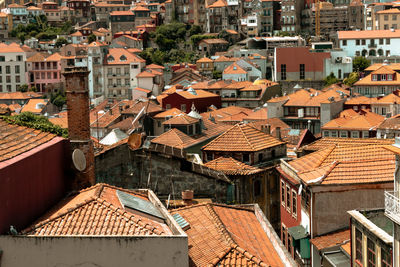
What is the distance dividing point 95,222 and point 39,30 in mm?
144739

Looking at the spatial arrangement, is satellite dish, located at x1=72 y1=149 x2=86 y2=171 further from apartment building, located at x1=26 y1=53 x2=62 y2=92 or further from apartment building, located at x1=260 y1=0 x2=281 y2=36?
apartment building, located at x1=260 y1=0 x2=281 y2=36

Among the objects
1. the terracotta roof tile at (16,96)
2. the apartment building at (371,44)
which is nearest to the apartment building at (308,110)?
the apartment building at (371,44)

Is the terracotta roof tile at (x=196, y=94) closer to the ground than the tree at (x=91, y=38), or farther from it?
closer to the ground

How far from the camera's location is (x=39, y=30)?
504 feet

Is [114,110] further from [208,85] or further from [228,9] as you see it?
[228,9]

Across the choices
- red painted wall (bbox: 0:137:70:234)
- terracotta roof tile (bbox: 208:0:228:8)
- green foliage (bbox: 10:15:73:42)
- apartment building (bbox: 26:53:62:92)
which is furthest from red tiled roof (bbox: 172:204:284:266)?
green foliage (bbox: 10:15:73:42)

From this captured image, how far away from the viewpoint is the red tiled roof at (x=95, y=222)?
1377 cm

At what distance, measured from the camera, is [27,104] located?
10112 cm

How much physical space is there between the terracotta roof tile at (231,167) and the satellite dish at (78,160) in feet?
37.0

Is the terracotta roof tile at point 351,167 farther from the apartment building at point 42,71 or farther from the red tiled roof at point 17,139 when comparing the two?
the apartment building at point 42,71

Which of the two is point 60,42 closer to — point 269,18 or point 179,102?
point 269,18

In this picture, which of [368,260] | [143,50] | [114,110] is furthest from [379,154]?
[143,50]

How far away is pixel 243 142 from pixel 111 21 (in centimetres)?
12110

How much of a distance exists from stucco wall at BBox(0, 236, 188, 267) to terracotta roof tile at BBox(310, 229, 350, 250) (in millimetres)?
9553
